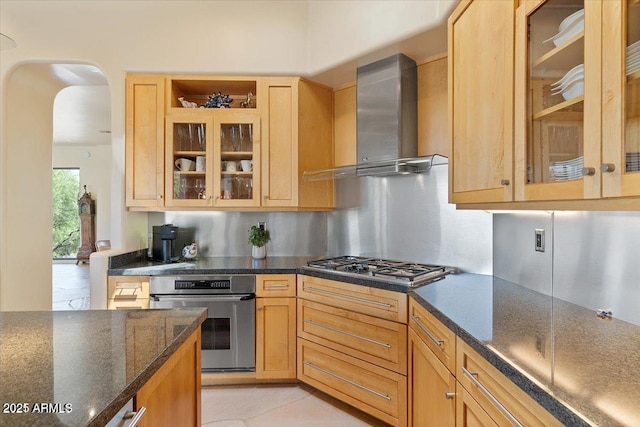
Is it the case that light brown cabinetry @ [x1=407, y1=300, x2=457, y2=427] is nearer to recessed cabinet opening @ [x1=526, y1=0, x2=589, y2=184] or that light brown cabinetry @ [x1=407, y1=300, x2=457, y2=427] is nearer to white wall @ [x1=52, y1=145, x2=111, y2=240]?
recessed cabinet opening @ [x1=526, y1=0, x2=589, y2=184]

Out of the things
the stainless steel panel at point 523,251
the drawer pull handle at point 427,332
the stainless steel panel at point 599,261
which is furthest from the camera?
the stainless steel panel at point 523,251

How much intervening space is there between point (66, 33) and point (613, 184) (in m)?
3.45

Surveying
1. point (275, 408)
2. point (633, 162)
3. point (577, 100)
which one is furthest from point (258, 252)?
point (633, 162)

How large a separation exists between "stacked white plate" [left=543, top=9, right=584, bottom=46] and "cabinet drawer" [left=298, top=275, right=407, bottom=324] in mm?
1288

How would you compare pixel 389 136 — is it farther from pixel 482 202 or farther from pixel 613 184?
pixel 613 184

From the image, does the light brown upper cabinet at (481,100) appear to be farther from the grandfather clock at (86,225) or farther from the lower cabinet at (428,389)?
the grandfather clock at (86,225)

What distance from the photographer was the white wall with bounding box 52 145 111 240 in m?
7.84

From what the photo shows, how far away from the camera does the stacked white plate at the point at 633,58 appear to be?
91cm

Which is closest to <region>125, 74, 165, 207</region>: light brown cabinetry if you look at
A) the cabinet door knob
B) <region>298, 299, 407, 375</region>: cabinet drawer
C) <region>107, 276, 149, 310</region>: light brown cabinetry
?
<region>107, 276, 149, 310</region>: light brown cabinetry

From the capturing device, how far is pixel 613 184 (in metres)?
0.95

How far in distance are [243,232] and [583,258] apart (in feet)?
8.14

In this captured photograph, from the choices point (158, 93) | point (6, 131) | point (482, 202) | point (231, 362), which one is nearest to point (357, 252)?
point (231, 362)

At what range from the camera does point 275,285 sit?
2512 mm

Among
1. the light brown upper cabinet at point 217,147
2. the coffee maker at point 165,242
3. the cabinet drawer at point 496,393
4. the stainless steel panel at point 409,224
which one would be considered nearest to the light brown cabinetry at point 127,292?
the coffee maker at point 165,242
